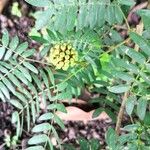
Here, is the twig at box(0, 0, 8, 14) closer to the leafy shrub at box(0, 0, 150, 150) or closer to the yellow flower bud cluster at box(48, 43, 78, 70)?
the leafy shrub at box(0, 0, 150, 150)

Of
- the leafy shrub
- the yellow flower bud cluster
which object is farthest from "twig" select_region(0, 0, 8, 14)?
the yellow flower bud cluster

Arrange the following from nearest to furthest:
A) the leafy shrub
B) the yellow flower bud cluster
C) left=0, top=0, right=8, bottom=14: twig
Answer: the leafy shrub, the yellow flower bud cluster, left=0, top=0, right=8, bottom=14: twig

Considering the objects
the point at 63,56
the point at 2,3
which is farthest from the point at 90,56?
the point at 2,3

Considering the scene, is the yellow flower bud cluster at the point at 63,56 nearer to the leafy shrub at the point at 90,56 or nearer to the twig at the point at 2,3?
the leafy shrub at the point at 90,56

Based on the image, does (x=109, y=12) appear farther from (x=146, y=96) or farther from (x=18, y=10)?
(x=18, y=10)

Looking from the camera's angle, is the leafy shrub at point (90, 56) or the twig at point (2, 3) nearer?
the leafy shrub at point (90, 56)

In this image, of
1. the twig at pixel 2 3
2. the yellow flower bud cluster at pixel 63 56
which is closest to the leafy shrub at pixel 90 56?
the yellow flower bud cluster at pixel 63 56

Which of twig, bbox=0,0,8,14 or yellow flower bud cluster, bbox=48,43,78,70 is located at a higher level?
yellow flower bud cluster, bbox=48,43,78,70

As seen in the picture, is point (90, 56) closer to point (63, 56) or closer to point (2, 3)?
point (63, 56)

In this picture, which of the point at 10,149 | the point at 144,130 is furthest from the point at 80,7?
the point at 10,149
